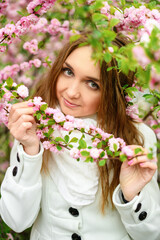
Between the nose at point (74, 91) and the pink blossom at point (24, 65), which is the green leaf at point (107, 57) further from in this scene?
the pink blossom at point (24, 65)

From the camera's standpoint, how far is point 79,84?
53.3 inches

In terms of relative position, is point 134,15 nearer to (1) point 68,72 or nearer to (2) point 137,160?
(1) point 68,72

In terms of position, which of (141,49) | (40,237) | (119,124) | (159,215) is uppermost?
(141,49)

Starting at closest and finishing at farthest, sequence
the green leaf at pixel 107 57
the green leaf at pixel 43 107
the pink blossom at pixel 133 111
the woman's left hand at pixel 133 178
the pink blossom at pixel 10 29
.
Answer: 1. the green leaf at pixel 107 57
2. the green leaf at pixel 43 107
3. the woman's left hand at pixel 133 178
4. the pink blossom at pixel 10 29
5. the pink blossom at pixel 133 111

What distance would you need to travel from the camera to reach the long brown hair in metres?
1.42

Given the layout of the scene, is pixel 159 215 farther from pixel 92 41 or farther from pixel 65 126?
pixel 92 41

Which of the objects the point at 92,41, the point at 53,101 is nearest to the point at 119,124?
the point at 53,101

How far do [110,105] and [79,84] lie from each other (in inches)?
9.1

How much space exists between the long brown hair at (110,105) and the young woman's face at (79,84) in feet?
0.13

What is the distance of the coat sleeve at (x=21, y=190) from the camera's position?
4.11 ft

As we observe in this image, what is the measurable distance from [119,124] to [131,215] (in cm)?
50

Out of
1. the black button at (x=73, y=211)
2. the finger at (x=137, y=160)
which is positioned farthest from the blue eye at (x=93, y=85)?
the black button at (x=73, y=211)

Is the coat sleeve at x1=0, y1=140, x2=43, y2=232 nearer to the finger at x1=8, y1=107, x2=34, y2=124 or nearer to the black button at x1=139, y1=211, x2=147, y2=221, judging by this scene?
the finger at x1=8, y1=107, x2=34, y2=124

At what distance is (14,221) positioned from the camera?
53.7 inches
